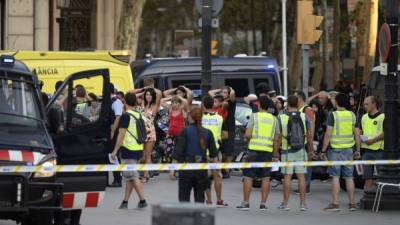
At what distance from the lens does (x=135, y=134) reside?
1592cm

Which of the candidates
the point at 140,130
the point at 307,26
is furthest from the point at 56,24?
the point at 140,130

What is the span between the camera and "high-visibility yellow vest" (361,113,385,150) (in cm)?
1647

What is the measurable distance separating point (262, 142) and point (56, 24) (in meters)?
21.3

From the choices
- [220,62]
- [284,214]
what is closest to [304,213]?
[284,214]

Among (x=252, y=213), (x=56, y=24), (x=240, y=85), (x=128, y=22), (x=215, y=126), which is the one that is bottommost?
(x=252, y=213)

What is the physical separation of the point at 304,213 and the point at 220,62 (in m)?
11.4

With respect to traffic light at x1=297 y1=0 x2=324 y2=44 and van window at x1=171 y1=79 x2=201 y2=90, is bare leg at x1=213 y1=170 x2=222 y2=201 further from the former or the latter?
van window at x1=171 y1=79 x2=201 y2=90

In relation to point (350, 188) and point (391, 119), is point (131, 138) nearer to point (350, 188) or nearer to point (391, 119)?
point (350, 188)

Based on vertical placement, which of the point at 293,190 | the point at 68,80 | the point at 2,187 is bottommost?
the point at 293,190

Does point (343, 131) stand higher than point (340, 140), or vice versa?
point (343, 131)

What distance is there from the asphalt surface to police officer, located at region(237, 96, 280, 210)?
46cm

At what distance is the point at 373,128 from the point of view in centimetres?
1648

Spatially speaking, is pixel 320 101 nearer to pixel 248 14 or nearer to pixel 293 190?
pixel 293 190

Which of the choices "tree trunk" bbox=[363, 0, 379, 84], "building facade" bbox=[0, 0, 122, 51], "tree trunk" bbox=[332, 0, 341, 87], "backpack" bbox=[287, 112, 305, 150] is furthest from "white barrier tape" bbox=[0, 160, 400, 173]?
"tree trunk" bbox=[332, 0, 341, 87]
